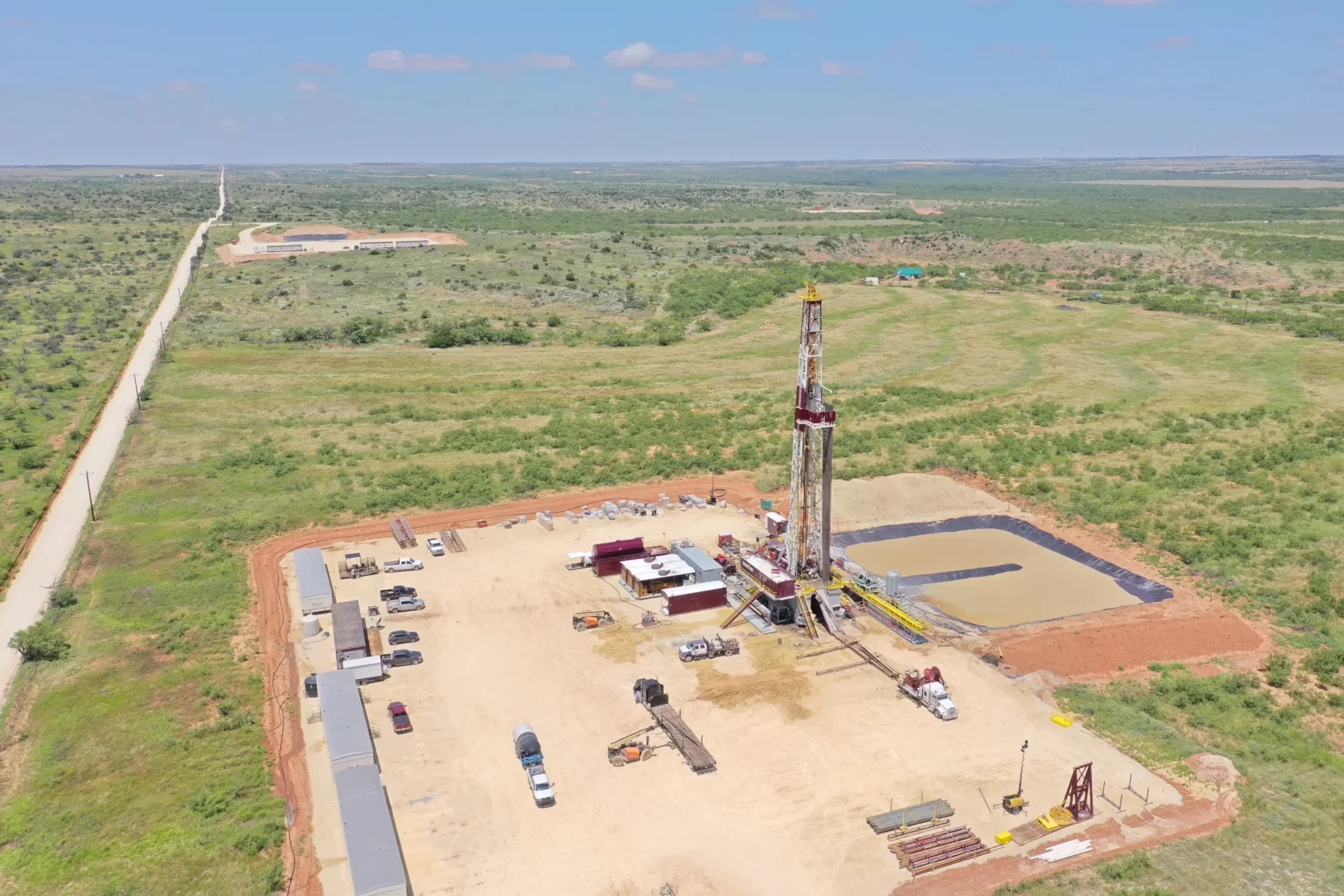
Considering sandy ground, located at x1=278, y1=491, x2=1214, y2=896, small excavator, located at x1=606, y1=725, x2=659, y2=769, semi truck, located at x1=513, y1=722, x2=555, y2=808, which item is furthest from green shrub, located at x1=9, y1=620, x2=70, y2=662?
small excavator, located at x1=606, y1=725, x2=659, y2=769

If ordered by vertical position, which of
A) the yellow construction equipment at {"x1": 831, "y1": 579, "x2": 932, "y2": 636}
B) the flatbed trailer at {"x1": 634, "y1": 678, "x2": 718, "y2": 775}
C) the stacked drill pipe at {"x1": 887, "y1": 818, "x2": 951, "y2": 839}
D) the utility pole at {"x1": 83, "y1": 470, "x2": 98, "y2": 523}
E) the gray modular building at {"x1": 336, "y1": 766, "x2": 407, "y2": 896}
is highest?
the utility pole at {"x1": 83, "y1": 470, "x2": 98, "y2": 523}

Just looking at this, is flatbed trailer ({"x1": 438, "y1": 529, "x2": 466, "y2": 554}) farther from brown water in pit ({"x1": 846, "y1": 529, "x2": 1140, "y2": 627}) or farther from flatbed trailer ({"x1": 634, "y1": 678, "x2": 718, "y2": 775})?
brown water in pit ({"x1": 846, "y1": 529, "x2": 1140, "y2": 627})

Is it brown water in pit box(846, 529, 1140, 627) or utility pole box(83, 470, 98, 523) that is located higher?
utility pole box(83, 470, 98, 523)

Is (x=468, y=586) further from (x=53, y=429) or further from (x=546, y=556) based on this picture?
(x=53, y=429)

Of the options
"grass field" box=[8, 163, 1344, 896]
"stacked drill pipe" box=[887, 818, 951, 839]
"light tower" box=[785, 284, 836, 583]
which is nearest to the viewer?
"stacked drill pipe" box=[887, 818, 951, 839]

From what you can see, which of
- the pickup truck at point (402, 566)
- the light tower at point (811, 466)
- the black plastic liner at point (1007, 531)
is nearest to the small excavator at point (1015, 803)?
the light tower at point (811, 466)

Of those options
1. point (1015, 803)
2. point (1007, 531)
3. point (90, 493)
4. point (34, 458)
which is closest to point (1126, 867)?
point (1015, 803)

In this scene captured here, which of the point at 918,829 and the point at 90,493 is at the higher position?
the point at 90,493

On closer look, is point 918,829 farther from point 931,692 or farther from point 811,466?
point 811,466
